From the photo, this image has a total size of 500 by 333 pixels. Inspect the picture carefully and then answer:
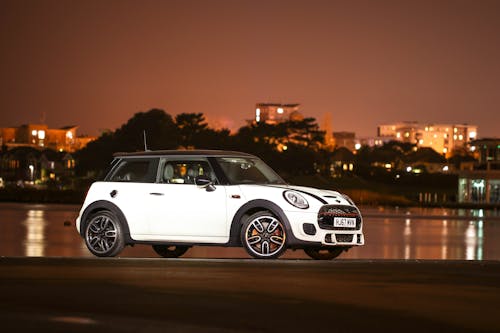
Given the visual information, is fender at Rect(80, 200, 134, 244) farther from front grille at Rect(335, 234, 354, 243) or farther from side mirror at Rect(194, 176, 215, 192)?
front grille at Rect(335, 234, 354, 243)

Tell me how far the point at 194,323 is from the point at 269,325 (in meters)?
0.51

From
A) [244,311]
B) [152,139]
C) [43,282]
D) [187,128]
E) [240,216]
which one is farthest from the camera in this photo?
[187,128]

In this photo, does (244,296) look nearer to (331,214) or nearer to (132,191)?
(331,214)

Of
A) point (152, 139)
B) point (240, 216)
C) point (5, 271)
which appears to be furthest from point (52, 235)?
point (152, 139)

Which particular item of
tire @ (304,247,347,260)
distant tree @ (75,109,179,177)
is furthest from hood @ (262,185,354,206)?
distant tree @ (75,109,179,177)

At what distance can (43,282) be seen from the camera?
970 cm

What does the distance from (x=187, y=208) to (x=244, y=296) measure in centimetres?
551

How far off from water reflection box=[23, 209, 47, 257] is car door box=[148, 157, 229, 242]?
218cm

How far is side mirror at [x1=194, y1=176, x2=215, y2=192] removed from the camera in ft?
46.2

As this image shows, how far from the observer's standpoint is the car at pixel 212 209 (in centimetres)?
1366

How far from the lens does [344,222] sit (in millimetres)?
13992

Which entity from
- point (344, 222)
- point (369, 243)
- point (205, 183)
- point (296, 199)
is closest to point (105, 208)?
point (205, 183)

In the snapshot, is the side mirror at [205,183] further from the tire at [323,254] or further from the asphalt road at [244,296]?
the asphalt road at [244,296]

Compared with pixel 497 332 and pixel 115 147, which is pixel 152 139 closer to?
pixel 115 147
